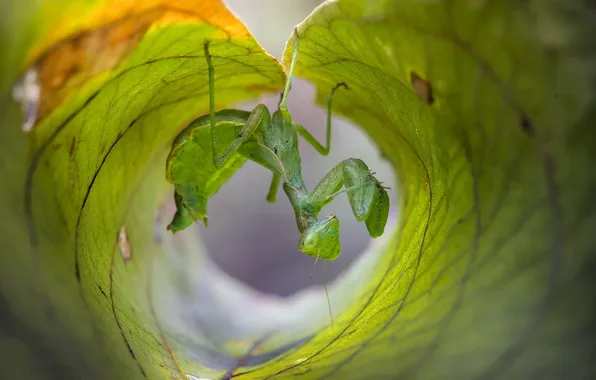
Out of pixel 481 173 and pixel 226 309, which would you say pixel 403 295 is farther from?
pixel 226 309

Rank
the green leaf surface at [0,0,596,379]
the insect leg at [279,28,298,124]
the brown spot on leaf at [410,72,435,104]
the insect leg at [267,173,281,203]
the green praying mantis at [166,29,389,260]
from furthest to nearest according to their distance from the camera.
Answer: the insect leg at [267,173,281,203]
the green praying mantis at [166,29,389,260]
the insect leg at [279,28,298,124]
the brown spot on leaf at [410,72,435,104]
the green leaf surface at [0,0,596,379]

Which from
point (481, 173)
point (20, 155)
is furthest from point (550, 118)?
point (20, 155)

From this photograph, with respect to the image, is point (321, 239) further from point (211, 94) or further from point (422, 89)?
point (422, 89)

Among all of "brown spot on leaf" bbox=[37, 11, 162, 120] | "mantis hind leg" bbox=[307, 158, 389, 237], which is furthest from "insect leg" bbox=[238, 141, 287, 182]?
"brown spot on leaf" bbox=[37, 11, 162, 120]

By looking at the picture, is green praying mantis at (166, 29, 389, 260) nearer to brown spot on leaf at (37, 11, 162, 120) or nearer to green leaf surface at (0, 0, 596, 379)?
green leaf surface at (0, 0, 596, 379)

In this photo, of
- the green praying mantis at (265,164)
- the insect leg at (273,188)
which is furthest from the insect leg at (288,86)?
the insect leg at (273,188)

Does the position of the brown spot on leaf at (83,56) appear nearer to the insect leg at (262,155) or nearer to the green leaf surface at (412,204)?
the green leaf surface at (412,204)

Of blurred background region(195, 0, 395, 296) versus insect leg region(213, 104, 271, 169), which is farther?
blurred background region(195, 0, 395, 296)
